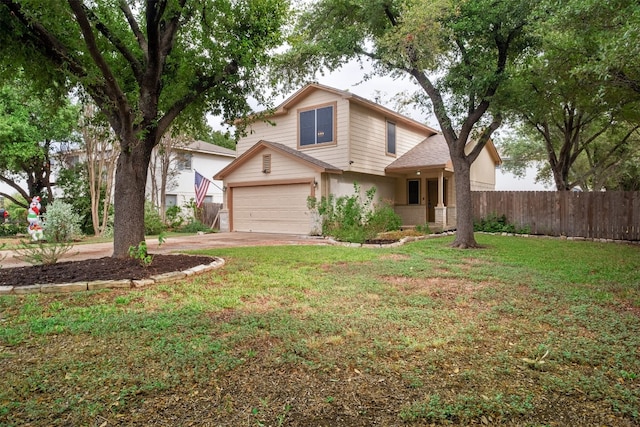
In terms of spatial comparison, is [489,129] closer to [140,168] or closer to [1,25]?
[140,168]

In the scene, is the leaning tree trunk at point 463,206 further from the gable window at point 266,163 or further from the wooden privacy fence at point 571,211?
the gable window at point 266,163

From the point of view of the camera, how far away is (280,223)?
15320 millimetres

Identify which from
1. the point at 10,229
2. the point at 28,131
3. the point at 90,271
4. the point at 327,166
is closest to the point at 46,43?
the point at 90,271

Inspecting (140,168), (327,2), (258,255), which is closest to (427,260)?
(258,255)

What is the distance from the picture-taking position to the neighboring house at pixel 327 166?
1455 centimetres

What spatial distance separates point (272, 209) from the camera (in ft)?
51.2

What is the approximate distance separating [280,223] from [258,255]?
6.80 m

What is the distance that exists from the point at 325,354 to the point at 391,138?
15.1 metres

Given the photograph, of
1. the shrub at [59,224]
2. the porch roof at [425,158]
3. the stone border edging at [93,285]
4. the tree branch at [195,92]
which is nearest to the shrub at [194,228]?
the shrub at [59,224]

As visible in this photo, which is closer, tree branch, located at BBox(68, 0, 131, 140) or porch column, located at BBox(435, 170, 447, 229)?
tree branch, located at BBox(68, 0, 131, 140)

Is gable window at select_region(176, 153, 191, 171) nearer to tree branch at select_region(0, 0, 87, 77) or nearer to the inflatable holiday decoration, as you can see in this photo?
the inflatable holiday decoration

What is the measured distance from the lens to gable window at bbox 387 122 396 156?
55.1ft

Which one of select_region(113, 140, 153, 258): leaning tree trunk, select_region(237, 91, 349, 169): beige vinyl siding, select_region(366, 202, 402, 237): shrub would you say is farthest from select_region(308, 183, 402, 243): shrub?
select_region(113, 140, 153, 258): leaning tree trunk

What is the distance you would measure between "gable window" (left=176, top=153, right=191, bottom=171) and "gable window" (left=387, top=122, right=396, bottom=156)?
12801 mm
